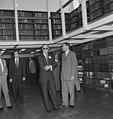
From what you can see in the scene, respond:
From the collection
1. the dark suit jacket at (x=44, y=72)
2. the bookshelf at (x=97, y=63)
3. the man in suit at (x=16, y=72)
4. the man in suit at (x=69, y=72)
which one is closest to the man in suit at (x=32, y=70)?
the bookshelf at (x=97, y=63)

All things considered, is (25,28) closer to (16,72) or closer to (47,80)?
(16,72)

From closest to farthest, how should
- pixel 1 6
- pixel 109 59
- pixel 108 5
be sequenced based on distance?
pixel 108 5
pixel 109 59
pixel 1 6

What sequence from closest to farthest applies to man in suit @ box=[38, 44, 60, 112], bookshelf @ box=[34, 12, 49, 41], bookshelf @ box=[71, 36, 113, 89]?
man in suit @ box=[38, 44, 60, 112]
bookshelf @ box=[71, 36, 113, 89]
bookshelf @ box=[34, 12, 49, 41]

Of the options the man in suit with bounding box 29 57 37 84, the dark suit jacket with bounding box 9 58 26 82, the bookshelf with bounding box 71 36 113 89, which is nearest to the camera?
the dark suit jacket with bounding box 9 58 26 82

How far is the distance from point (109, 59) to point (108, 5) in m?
1.59

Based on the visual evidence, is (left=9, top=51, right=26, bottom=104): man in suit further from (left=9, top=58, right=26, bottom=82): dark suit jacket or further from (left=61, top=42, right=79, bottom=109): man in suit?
(left=61, top=42, right=79, bottom=109): man in suit

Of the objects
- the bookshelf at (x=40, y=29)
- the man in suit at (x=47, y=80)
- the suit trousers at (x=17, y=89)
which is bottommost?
the suit trousers at (x=17, y=89)

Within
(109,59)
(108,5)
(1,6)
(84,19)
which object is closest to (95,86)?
(109,59)

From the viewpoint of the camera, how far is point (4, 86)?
3924 millimetres

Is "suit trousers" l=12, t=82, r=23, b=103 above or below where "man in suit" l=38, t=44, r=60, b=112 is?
below

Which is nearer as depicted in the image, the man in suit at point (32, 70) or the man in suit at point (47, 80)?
the man in suit at point (47, 80)

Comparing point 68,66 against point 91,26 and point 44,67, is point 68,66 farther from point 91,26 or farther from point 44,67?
point 91,26

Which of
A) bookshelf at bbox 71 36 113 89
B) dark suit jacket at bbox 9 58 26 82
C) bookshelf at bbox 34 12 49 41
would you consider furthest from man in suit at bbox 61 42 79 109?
bookshelf at bbox 34 12 49 41

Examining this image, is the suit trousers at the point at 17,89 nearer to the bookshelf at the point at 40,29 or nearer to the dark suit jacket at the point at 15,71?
the dark suit jacket at the point at 15,71
